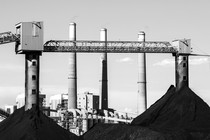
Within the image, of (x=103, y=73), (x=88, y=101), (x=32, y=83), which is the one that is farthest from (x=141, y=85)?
(x=32, y=83)

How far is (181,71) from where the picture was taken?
296 ft

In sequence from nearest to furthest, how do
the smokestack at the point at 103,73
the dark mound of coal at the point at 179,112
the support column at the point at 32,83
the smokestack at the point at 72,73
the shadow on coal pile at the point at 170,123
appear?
the shadow on coal pile at the point at 170,123, the support column at the point at 32,83, the dark mound of coal at the point at 179,112, the smokestack at the point at 72,73, the smokestack at the point at 103,73

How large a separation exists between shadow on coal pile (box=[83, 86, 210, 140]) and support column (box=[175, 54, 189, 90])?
1208 millimetres

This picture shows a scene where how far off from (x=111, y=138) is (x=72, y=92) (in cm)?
4177

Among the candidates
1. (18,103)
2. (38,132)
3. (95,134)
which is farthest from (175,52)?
(18,103)

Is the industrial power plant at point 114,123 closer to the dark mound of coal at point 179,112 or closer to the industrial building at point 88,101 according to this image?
the dark mound of coal at point 179,112

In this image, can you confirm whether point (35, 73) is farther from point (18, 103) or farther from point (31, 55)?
point (18, 103)

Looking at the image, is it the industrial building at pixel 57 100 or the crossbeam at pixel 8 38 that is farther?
the industrial building at pixel 57 100

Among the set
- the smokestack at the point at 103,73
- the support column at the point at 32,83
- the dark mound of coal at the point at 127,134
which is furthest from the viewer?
the smokestack at the point at 103,73

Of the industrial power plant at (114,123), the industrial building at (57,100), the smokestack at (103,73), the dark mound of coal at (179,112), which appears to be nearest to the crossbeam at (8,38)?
the industrial power plant at (114,123)

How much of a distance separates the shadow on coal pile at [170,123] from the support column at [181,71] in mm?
1208

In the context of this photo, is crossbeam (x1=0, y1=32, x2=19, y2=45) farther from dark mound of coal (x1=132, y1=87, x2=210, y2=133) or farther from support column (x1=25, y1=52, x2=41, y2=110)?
dark mound of coal (x1=132, y1=87, x2=210, y2=133)

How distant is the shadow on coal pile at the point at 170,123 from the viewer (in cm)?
7525

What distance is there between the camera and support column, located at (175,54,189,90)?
296 ft
